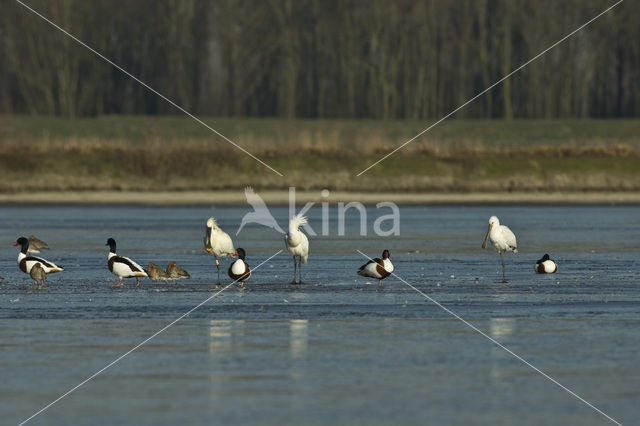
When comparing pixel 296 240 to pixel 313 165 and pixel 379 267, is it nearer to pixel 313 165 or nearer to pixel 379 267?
pixel 379 267

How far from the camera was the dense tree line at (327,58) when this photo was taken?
9194 centimetres

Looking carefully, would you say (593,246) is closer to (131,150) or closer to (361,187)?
(361,187)

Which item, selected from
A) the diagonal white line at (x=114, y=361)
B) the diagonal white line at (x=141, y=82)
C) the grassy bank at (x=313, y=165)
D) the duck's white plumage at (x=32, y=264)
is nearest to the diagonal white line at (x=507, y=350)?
the diagonal white line at (x=114, y=361)

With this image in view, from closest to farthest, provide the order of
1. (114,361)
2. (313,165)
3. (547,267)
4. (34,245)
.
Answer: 1. (114,361)
2. (547,267)
3. (34,245)
4. (313,165)

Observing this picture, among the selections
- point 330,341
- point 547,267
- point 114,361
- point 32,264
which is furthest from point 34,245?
point 114,361

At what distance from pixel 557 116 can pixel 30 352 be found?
86.3m

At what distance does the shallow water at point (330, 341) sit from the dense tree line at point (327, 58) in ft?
216

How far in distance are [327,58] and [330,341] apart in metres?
87.0

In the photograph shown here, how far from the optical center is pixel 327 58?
101m

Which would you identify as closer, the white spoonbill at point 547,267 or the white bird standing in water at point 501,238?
the white spoonbill at point 547,267

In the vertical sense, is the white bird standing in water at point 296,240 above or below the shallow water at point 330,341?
above

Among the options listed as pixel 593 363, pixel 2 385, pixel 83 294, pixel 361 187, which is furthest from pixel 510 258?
pixel 361 187

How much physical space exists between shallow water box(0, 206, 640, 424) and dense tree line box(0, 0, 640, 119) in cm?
6598

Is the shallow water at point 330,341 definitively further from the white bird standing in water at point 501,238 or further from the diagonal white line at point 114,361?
the white bird standing in water at point 501,238
